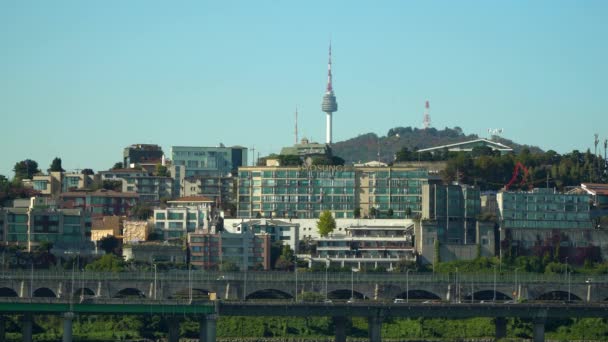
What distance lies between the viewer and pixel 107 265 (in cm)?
11944

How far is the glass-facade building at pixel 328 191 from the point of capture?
467 ft

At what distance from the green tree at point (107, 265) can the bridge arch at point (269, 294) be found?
12.1 meters

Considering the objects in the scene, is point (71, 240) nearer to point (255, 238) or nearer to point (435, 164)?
point (255, 238)

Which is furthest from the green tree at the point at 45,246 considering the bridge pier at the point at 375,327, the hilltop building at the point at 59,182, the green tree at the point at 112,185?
the bridge pier at the point at 375,327

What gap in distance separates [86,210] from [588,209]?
143 feet

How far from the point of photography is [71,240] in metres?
130

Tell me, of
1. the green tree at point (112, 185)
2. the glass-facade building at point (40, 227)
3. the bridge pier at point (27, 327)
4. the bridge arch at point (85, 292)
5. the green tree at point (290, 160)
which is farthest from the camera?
the green tree at point (112, 185)

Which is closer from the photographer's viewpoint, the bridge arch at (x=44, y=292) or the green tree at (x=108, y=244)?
the bridge arch at (x=44, y=292)

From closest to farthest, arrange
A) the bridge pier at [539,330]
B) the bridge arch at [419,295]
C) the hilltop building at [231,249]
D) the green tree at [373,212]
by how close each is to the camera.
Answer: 1. the bridge pier at [539,330]
2. the bridge arch at [419,295]
3. the hilltop building at [231,249]
4. the green tree at [373,212]

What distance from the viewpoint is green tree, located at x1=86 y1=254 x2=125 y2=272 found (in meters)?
118

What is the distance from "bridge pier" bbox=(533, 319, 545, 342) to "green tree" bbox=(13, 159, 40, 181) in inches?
3158

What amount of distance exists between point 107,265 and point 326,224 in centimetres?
2209

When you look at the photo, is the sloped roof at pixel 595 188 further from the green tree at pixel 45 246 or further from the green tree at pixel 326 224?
the green tree at pixel 45 246

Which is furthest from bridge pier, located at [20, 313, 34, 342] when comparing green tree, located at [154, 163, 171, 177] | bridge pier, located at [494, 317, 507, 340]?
green tree, located at [154, 163, 171, 177]
